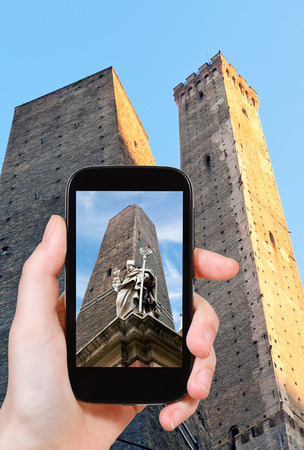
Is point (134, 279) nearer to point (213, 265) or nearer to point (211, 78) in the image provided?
point (213, 265)

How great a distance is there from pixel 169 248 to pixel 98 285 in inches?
55.5

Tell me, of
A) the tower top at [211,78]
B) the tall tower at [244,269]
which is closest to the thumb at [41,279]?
the tall tower at [244,269]

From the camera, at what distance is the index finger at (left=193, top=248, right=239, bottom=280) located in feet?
7.41

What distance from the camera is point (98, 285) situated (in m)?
3.68

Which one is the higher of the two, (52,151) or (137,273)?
(52,151)

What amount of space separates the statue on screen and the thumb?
0.48 meters

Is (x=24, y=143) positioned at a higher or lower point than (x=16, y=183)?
higher

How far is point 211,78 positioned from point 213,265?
30.8m

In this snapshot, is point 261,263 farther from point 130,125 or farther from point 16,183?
point 16,183

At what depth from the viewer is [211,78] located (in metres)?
31.9

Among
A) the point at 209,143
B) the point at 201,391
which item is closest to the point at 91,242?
the point at 201,391

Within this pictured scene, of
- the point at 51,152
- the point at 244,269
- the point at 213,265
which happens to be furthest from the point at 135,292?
the point at 244,269

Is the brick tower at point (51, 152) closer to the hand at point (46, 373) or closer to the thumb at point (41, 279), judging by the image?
the hand at point (46, 373)

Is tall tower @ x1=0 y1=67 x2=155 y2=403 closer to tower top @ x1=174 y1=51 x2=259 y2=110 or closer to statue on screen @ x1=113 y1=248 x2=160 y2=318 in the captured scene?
statue on screen @ x1=113 y1=248 x2=160 y2=318
